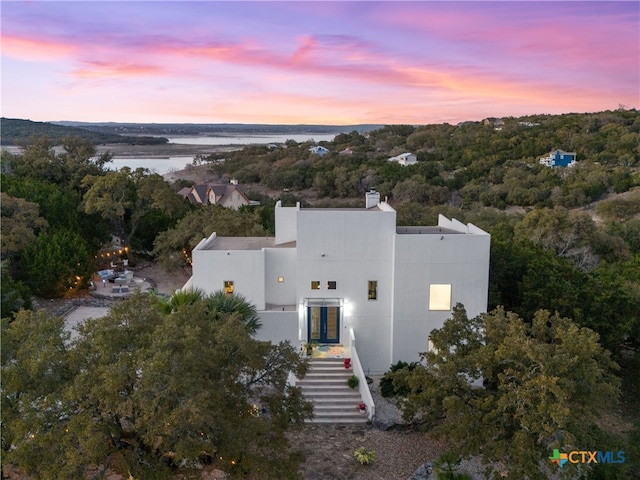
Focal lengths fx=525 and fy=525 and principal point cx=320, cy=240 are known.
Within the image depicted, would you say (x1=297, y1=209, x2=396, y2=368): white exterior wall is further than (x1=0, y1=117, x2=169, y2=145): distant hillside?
No

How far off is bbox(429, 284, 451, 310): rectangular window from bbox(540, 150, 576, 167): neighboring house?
51.8m

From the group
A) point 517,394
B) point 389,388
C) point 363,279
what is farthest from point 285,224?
point 517,394

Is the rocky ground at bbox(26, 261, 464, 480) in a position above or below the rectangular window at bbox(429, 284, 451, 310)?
below

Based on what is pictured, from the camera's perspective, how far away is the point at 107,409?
9.09 metres

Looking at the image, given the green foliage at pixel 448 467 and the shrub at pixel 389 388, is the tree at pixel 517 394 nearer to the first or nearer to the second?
the green foliage at pixel 448 467

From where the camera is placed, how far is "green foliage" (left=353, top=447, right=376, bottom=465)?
43.3 ft

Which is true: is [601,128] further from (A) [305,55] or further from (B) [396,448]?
(B) [396,448]

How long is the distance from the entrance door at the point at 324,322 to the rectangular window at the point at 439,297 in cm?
324

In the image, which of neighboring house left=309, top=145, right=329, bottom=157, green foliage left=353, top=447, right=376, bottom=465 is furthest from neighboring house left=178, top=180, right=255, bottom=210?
green foliage left=353, top=447, right=376, bottom=465

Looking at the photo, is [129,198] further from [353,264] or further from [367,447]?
[367,447]

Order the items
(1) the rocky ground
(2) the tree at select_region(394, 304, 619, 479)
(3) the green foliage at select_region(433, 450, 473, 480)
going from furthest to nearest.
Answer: (1) the rocky ground < (3) the green foliage at select_region(433, 450, 473, 480) < (2) the tree at select_region(394, 304, 619, 479)

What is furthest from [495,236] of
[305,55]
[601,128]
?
[601,128]

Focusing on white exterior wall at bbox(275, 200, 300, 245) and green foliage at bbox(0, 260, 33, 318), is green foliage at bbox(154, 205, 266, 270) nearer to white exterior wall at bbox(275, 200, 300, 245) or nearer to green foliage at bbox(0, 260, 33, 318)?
white exterior wall at bbox(275, 200, 300, 245)

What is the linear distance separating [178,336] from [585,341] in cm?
892
